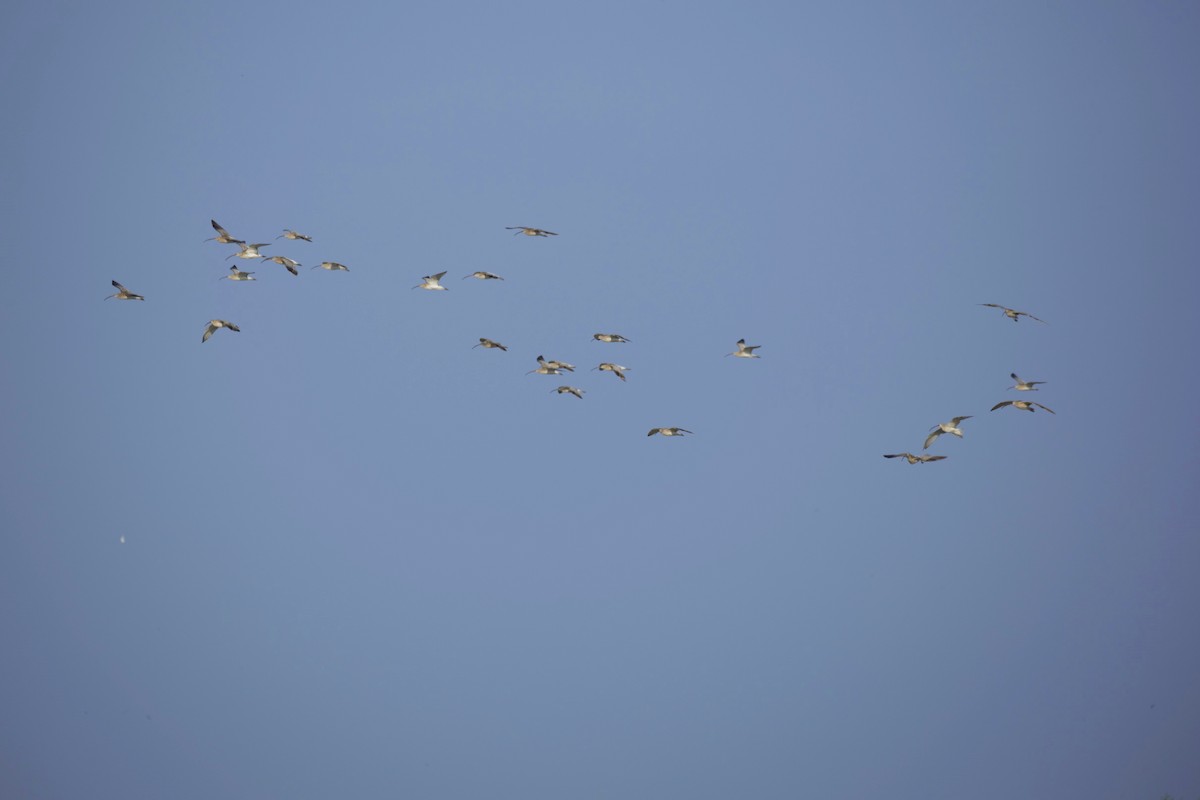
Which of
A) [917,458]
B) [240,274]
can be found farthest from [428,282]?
[917,458]

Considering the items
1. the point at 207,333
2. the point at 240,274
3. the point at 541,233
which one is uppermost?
the point at 541,233

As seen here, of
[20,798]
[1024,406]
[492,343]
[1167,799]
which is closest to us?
[1024,406]

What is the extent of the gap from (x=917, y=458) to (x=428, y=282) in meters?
25.0

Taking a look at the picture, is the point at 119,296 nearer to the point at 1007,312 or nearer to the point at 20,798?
the point at 1007,312

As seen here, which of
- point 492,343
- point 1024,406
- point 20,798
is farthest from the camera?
point 20,798

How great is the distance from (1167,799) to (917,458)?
418 feet

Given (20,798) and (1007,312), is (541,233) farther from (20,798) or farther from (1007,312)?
(20,798)

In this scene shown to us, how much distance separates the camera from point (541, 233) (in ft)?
199

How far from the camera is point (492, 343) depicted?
62219 mm

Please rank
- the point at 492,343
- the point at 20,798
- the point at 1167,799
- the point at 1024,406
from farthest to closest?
the point at 20,798
the point at 1167,799
the point at 492,343
the point at 1024,406

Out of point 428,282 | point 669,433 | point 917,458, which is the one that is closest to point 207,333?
point 428,282

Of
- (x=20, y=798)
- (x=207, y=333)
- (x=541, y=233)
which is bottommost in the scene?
(x=20, y=798)

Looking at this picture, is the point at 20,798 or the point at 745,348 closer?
the point at 745,348

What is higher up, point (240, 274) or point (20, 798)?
point (240, 274)
